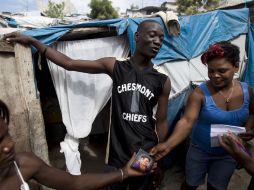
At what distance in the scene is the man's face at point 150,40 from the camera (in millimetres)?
2260

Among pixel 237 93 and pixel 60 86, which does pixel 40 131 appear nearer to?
pixel 60 86

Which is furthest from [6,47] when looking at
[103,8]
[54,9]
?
[54,9]

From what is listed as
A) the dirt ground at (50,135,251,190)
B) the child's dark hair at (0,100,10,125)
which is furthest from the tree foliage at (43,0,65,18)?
the child's dark hair at (0,100,10,125)

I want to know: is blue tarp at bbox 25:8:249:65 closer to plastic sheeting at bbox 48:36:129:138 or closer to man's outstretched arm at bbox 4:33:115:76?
plastic sheeting at bbox 48:36:129:138

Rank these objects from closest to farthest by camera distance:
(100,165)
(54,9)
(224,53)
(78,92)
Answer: (224,53) < (78,92) < (100,165) < (54,9)

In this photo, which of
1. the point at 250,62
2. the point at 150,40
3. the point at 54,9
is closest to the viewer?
the point at 150,40

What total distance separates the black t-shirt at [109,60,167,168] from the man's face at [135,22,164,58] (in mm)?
151

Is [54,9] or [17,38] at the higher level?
[54,9]

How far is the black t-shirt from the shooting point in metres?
2.20

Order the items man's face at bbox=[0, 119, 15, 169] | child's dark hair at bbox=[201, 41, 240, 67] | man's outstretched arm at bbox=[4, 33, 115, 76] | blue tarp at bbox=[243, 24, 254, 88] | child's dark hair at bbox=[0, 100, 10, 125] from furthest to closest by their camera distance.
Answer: blue tarp at bbox=[243, 24, 254, 88], man's outstretched arm at bbox=[4, 33, 115, 76], child's dark hair at bbox=[201, 41, 240, 67], child's dark hair at bbox=[0, 100, 10, 125], man's face at bbox=[0, 119, 15, 169]

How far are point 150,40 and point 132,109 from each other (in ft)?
2.06

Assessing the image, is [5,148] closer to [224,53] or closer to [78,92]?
[224,53]

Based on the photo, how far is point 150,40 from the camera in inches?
89.0

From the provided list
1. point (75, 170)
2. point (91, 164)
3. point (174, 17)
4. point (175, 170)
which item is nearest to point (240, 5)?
point (174, 17)
